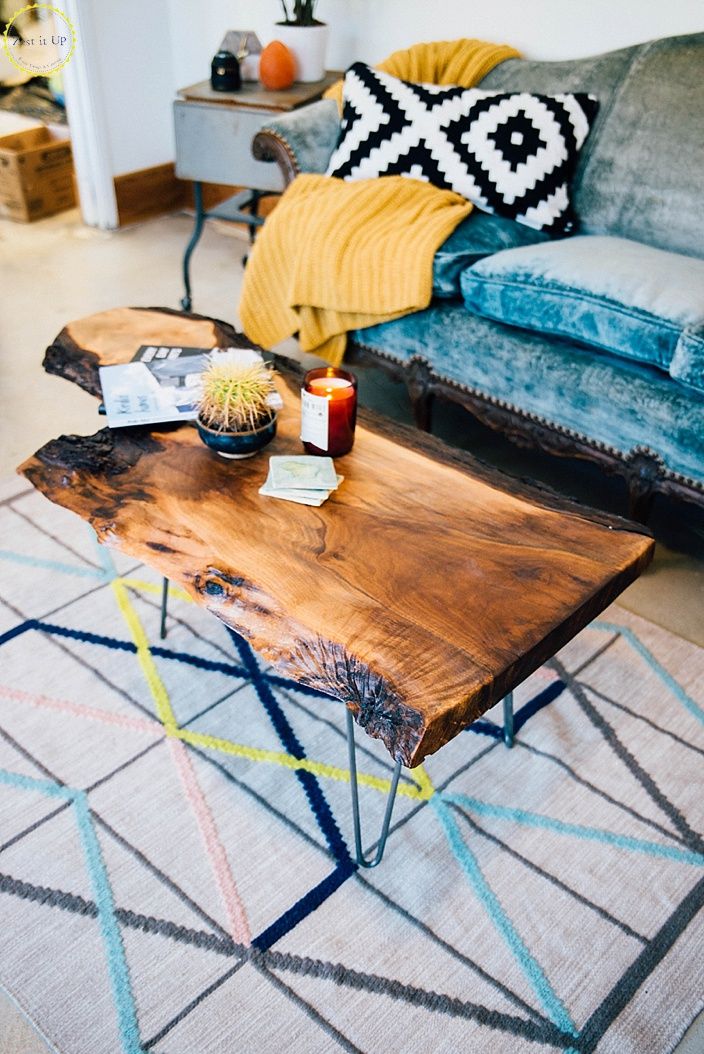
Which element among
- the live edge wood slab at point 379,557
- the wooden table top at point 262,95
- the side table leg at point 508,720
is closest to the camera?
the live edge wood slab at point 379,557

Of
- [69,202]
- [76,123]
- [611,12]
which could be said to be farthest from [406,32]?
[69,202]

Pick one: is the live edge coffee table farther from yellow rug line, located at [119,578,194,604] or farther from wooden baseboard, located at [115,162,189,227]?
wooden baseboard, located at [115,162,189,227]

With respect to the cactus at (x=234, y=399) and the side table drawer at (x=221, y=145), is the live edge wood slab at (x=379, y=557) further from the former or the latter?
the side table drawer at (x=221, y=145)

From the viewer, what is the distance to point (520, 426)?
207cm

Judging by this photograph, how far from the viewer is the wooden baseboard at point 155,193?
3.68m

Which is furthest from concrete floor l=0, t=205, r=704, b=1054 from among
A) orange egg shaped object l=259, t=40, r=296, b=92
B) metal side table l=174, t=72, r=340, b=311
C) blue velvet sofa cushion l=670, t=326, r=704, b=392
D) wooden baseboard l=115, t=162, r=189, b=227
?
orange egg shaped object l=259, t=40, r=296, b=92

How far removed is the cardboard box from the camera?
11.9 feet

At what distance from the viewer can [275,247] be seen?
234 cm

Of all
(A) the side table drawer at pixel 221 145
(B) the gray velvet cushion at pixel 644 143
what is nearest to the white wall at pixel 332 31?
A: (B) the gray velvet cushion at pixel 644 143

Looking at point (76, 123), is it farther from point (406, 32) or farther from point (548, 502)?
point (548, 502)

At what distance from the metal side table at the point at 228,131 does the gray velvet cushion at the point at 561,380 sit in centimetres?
89

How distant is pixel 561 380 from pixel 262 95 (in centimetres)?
153

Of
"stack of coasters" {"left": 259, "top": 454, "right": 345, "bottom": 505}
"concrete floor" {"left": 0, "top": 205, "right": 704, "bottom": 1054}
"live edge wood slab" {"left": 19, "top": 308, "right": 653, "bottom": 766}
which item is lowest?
"concrete floor" {"left": 0, "top": 205, "right": 704, "bottom": 1054}

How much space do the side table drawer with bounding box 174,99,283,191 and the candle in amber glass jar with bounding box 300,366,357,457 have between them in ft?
5.27
